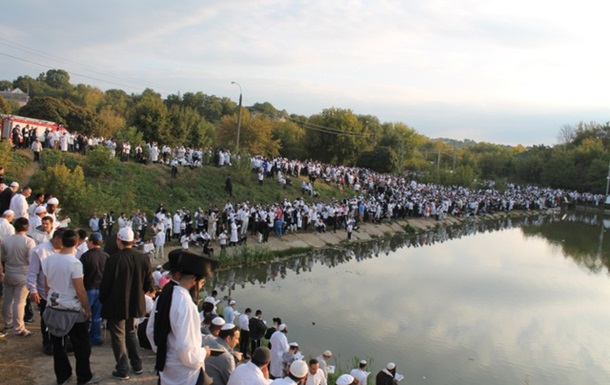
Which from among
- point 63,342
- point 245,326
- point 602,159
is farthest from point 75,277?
point 602,159

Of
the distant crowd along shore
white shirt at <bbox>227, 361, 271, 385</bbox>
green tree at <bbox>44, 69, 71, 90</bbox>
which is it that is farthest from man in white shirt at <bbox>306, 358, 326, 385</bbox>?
green tree at <bbox>44, 69, 71, 90</bbox>

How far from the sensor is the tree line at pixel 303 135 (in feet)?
135

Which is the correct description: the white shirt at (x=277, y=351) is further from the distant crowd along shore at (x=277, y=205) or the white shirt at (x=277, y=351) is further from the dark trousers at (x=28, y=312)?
the distant crowd along shore at (x=277, y=205)

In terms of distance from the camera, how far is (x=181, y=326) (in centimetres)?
361

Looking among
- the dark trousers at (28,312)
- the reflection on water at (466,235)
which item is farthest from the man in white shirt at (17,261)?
the reflection on water at (466,235)

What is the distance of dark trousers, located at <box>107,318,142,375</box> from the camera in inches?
217

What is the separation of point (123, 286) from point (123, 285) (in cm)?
1

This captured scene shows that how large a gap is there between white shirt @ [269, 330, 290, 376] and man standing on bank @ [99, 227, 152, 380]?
12.4 ft

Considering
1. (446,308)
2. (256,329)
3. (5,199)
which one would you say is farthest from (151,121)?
(256,329)

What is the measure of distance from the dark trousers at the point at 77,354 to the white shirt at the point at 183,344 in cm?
197

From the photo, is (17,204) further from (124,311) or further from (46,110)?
(46,110)

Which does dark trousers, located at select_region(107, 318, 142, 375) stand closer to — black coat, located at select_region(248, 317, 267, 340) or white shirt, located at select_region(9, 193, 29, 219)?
black coat, located at select_region(248, 317, 267, 340)

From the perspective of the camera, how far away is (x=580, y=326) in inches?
640

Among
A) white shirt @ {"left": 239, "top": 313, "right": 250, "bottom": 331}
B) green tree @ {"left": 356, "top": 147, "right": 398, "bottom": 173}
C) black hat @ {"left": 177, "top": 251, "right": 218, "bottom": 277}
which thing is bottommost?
white shirt @ {"left": 239, "top": 313, "right": 250, "bottom": 331}
